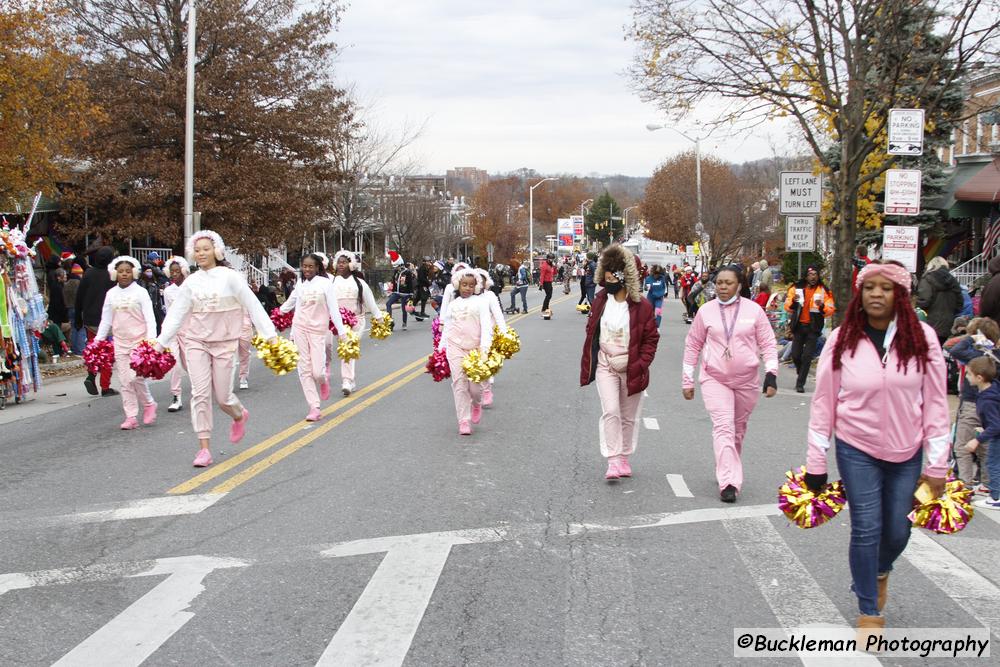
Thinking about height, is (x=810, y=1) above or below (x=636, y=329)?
above

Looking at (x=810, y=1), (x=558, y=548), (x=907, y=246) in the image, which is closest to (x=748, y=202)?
(x=810, y=1)

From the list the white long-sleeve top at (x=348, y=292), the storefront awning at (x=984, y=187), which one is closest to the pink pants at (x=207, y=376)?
the white long-sleeve top at (x=348, y=292)

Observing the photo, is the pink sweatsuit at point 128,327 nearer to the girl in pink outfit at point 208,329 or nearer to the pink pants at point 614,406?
the girl in pink outfit at point 208,329

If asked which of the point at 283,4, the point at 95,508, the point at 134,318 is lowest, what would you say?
the point at 95,508

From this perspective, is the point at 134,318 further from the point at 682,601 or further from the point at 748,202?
the point at 748,202

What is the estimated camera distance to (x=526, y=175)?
135875mm

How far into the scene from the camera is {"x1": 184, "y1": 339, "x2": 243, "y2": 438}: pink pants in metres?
8.55

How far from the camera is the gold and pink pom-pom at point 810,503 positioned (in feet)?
15.8

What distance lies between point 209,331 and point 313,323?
300cm

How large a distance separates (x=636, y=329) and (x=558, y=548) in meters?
2.30

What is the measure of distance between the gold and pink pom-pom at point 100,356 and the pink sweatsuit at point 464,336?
147 inches

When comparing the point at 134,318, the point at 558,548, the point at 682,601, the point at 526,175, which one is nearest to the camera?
the point at 682,601

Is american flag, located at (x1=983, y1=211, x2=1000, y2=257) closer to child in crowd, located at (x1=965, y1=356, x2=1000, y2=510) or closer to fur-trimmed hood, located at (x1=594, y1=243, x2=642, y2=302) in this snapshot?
child in crowd, located at (x1=965, y1=356, x2=1000, y2=510)

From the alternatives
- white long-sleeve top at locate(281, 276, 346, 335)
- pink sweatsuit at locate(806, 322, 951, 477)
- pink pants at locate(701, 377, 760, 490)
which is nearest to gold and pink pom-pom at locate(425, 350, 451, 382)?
white long-sleeve top at locate(281, 276, 346, 335)
